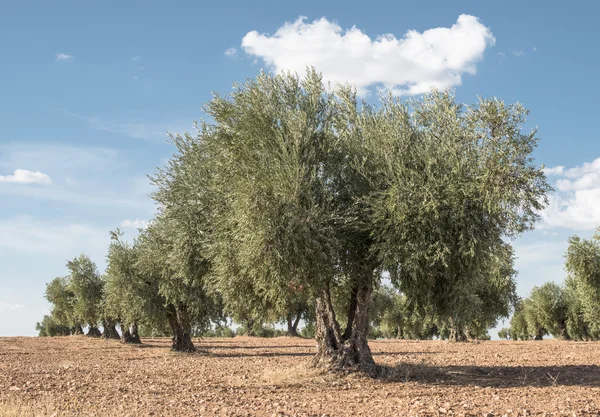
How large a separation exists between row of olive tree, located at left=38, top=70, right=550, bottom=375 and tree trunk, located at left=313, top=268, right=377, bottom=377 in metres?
0.05

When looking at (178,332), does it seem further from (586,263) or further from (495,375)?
(586,263)

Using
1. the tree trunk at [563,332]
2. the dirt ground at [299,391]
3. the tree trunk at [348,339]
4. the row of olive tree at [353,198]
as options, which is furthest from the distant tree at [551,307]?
the tree trunk at [348,339]

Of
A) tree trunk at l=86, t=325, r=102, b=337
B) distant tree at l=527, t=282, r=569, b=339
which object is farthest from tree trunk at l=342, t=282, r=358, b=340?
distant tree at l=527, t=282, r=569, b=339

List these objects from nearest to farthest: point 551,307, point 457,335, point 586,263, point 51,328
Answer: point 586,263, point 457,335, point 551,307, point 51,328

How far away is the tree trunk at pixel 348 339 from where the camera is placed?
67.8ft

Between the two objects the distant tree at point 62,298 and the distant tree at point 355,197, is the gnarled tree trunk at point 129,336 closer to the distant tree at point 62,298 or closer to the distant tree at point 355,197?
the distant tree at point 62,298

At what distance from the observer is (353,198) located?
19.5 meters

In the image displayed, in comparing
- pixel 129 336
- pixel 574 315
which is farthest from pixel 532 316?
pixel 129 336

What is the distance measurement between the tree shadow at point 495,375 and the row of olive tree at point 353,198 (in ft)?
5.39

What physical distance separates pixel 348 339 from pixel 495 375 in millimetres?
6413

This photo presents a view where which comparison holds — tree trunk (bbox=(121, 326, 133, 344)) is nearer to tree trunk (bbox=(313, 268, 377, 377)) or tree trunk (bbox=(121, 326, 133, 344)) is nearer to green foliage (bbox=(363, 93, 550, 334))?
tree trunk (bbox=(313, 268, 377, 377))

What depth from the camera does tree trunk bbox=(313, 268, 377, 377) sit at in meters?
20.7

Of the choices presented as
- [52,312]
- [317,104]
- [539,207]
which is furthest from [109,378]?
[52,312]

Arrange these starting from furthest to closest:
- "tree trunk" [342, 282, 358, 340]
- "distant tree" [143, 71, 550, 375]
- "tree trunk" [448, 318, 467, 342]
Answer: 1. "tree trunk" [448, 318, 467, 342]
2. "tree trunk" [342, 282, 358, 340]
3. "distant tree" [143, 71, 550, 375]
